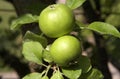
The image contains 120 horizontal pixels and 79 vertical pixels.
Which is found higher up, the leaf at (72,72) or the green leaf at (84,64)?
the leaf at (72,72)

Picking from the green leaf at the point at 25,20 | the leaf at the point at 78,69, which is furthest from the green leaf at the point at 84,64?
the green leaf at the point at 25,20

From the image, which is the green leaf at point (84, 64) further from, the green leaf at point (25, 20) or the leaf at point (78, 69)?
the green leaf at point (25, 20)

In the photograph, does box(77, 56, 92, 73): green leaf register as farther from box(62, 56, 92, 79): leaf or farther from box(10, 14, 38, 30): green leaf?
box(10, 14, 38, 30): green leaf

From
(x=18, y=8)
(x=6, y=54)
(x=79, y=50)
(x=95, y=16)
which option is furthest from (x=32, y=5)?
(x=6, y=54)

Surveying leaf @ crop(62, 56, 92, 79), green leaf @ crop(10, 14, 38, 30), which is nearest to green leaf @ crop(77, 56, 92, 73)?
leaf @ crop(62, 56, 92, 79)

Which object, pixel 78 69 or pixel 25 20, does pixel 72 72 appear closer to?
pixel 78 69
